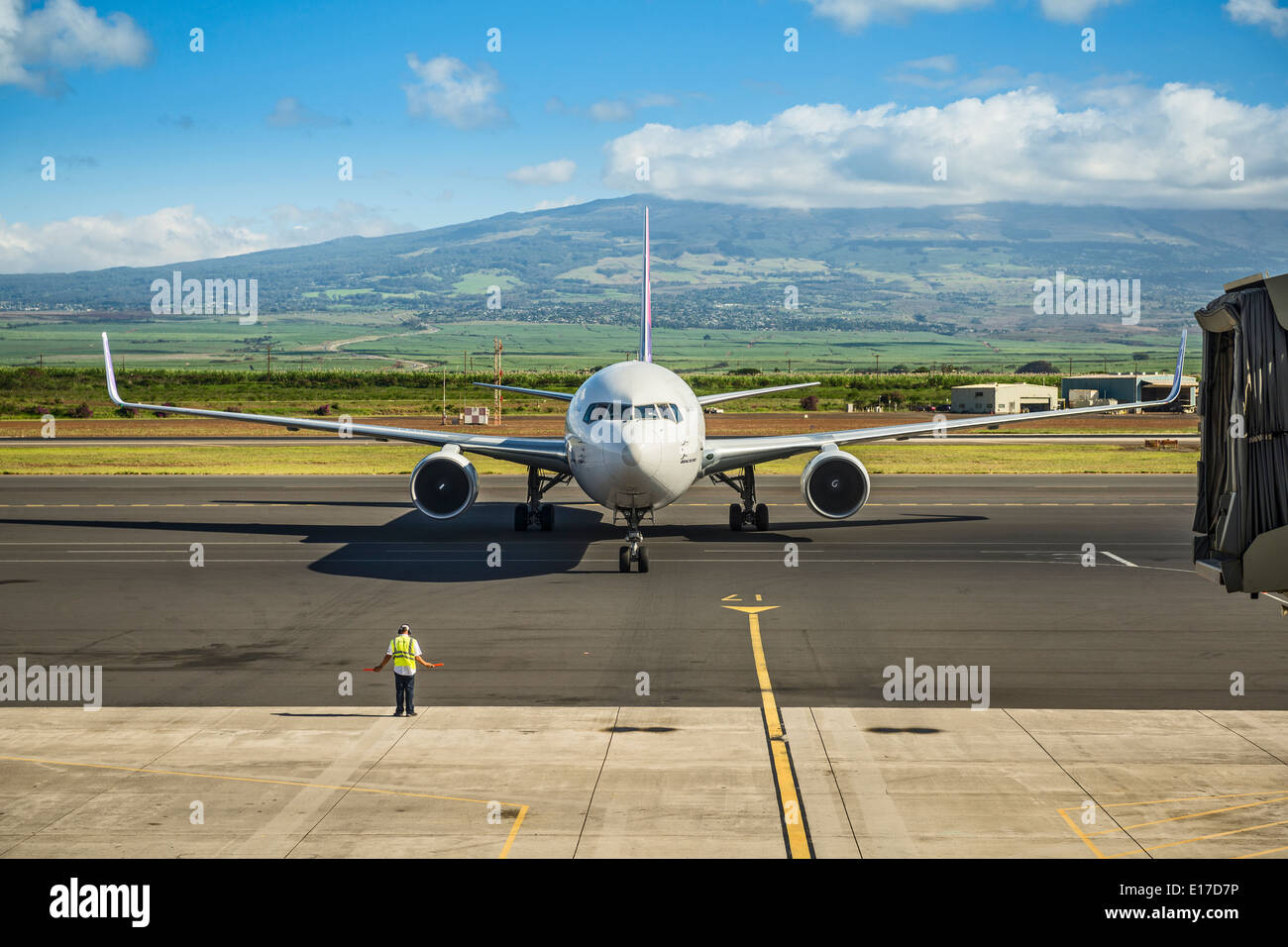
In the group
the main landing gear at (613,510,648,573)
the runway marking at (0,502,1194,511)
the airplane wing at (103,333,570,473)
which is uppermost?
the airplane wing at (103,333,570,473)

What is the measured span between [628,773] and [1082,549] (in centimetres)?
2134

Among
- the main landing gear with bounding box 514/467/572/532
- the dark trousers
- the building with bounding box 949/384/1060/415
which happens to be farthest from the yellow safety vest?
the building with bounding box 949/384/1060/415

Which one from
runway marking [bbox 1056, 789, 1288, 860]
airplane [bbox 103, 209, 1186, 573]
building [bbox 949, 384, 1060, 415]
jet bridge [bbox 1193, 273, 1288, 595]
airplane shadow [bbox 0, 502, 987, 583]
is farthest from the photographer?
building [bbox 949, 384, 1060, 415]

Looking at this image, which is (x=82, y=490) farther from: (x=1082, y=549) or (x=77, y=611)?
(x=1082, y=549)

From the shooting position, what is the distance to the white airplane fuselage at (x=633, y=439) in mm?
25438

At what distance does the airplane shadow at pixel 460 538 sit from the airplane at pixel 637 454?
1.10m

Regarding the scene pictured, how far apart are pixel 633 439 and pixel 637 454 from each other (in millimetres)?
350

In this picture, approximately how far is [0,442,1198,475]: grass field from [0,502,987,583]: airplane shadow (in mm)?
18464

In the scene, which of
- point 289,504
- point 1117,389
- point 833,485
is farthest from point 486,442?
point 1117,389

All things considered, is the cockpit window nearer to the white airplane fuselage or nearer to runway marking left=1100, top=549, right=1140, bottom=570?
the white airplane fuselage

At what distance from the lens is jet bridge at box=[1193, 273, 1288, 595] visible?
10.1 meters

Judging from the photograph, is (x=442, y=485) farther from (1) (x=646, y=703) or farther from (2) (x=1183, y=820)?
(2) (x=1183, y=820)

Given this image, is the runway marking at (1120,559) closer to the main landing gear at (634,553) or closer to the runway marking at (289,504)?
the runway marking at (289,504)

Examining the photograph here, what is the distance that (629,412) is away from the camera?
84.9 feet
